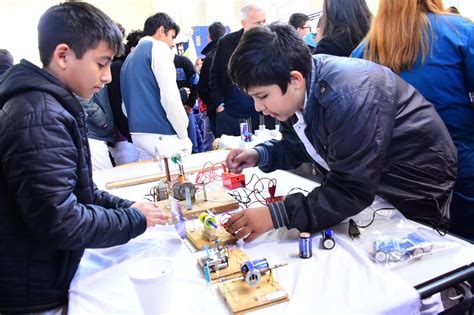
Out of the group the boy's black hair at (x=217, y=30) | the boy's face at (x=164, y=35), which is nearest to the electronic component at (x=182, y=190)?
the boy's face at (x=164, y=35)

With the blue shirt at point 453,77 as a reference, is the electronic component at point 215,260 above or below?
below

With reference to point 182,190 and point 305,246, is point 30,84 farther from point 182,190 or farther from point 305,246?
point 305,246

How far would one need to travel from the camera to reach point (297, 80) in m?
1.04

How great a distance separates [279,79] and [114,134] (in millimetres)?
1918

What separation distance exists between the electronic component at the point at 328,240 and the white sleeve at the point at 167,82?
1619 mm

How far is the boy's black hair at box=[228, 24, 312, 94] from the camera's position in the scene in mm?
996

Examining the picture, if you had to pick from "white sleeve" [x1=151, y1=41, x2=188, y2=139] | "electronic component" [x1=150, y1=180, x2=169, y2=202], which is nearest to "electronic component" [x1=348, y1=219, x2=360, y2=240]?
"electronic component" [x1=150, y1=180, x2=169, y2=202]

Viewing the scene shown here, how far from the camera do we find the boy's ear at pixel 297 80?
1021mm

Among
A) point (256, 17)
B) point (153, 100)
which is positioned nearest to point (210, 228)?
point (153, 100)

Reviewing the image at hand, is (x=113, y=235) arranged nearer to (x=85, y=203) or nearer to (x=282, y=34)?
(x=85, y=203)

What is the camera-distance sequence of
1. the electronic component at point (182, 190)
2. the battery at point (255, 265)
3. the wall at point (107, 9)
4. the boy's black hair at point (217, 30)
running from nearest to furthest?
the battery at point (255, 265), the electronic component at point (182, 190), the boy's black hair at point (217, 30), the wall at point (107, 9)

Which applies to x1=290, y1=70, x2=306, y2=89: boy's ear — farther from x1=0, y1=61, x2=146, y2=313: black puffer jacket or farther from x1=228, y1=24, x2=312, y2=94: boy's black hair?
x1=0, y1=61, x2=146, y2=313: black puffer jacket

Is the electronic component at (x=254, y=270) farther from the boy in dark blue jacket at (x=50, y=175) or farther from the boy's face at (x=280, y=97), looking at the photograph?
the boy's face at (x=280, y=97)

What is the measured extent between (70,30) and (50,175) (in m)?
0.39
